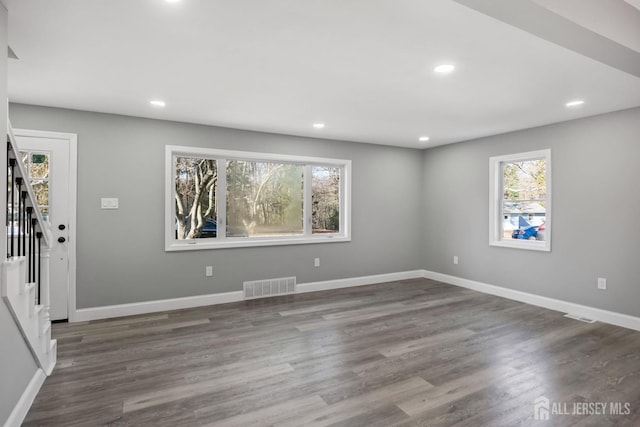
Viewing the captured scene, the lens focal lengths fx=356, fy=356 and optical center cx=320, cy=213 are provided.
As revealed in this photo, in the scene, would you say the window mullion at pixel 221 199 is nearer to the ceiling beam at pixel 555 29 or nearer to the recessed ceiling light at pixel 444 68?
the recessed ceiling light at pixel 444 68

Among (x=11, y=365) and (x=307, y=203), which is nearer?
(x=11, y=365)

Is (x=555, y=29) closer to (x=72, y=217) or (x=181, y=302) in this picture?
(x=181, y=302)

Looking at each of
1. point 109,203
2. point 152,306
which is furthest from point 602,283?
point 109,203

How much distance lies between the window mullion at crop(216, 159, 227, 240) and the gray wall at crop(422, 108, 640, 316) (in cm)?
363

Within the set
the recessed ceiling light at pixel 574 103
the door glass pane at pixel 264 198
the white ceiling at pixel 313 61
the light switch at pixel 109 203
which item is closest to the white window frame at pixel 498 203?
the white ceiling at pixel 313 61

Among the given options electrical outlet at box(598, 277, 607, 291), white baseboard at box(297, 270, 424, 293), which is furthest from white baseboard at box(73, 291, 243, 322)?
electrical outlet at box(598, 277, 607, 291)

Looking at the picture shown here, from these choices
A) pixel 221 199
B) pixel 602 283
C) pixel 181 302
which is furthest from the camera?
pixel 221 199

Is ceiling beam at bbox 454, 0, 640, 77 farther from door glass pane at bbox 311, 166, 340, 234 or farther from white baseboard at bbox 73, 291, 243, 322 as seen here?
white baseboard at bbox 73, 291, 243, 322

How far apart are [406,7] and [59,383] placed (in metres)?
3.35

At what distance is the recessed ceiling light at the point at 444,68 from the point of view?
107 inches

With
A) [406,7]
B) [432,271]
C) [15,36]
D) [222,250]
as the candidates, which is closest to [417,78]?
[406,7]

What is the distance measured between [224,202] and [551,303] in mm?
4409

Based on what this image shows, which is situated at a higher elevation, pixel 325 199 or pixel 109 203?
pixel 325 199

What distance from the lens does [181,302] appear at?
442 cm
